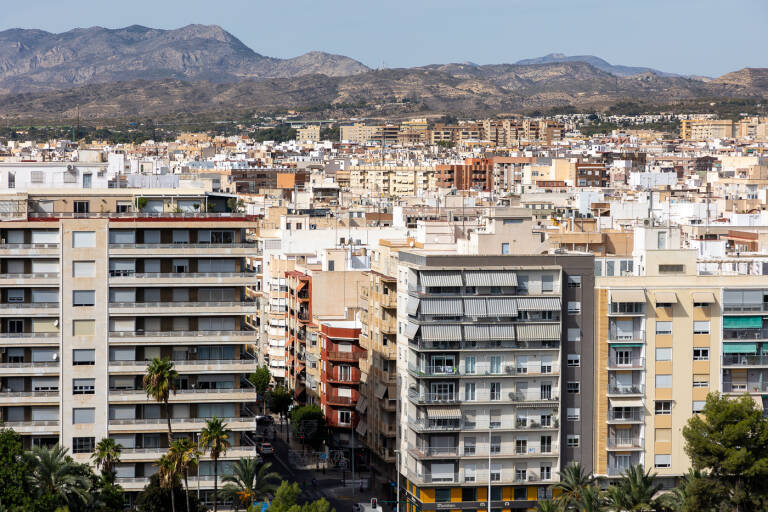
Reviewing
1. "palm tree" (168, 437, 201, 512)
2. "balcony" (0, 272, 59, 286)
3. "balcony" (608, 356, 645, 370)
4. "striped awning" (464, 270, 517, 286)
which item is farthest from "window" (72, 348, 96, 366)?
"balcony" (608, 356, 645, 370)

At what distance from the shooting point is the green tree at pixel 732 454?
51156mm

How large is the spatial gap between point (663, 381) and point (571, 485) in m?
5.97

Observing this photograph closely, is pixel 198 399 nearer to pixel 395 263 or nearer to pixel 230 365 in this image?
pixel 230 365

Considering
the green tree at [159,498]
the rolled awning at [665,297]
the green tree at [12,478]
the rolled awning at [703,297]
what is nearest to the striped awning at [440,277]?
the rolled awning at [665,297]

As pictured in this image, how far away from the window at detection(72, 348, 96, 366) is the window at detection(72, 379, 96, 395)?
0.60 meters

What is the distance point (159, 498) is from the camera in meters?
52.5

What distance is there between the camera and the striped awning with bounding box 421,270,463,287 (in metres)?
57.4

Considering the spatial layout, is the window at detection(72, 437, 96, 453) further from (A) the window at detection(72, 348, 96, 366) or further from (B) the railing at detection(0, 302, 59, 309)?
(B) the railing at detection(0, 302, 59, 309)

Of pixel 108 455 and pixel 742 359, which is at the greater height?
pixel 742 359

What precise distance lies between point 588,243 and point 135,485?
91.1 ft

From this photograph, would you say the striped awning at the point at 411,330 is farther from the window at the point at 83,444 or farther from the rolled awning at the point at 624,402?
the window at the point at 83,444

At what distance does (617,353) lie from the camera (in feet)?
189

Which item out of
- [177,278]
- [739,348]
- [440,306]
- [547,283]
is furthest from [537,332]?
[177,278]

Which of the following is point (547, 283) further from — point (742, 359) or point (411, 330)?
point (742, 359)
